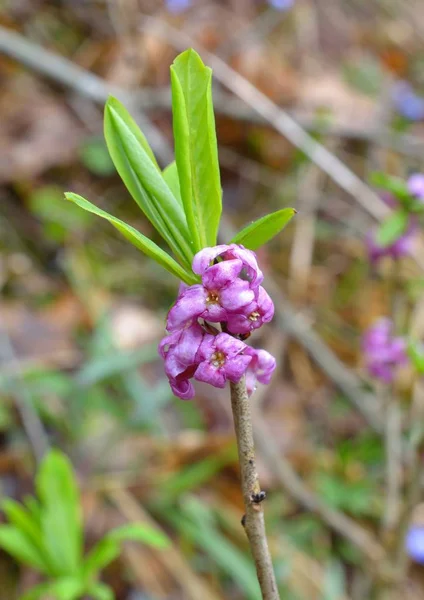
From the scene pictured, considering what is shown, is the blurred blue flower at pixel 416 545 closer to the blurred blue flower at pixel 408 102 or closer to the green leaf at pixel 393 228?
the green leaf at pixel 393 228

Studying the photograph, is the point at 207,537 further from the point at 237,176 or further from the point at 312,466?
the point at 237,176

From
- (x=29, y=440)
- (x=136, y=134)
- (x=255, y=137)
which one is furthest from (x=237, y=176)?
(x=136, y=134)

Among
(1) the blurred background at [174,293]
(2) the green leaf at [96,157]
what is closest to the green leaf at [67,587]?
(1) the blurred background at [174,293]

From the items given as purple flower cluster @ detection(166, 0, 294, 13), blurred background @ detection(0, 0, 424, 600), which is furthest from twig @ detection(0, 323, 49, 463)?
purple flower cluster @ detection(166, 0, 294, 13)

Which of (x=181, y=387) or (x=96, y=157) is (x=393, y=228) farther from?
A: (x=96, y=157)

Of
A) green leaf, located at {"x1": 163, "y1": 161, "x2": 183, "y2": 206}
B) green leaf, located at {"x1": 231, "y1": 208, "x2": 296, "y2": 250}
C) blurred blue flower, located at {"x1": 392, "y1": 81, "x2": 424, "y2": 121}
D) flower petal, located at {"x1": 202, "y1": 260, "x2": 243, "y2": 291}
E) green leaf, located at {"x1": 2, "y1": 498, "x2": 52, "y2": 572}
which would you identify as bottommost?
flower petal, located at {"x1": 202, "y1": 260, "x2": 243, "y2": 291}

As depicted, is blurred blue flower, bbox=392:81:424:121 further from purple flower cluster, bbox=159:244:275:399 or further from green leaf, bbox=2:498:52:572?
purple flower cluster, bbox=159:244:275:399

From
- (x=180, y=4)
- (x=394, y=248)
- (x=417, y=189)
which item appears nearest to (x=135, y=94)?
(x=180, y=4)
